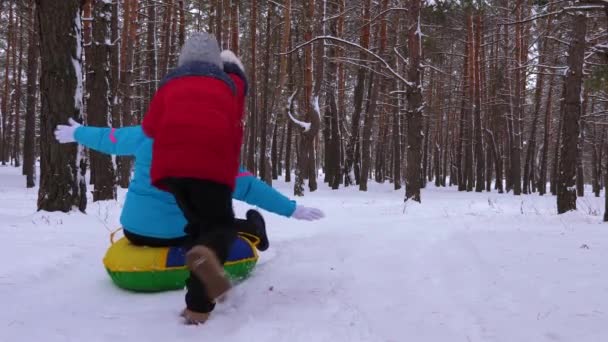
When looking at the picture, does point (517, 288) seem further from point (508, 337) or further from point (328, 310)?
point (328, 310)

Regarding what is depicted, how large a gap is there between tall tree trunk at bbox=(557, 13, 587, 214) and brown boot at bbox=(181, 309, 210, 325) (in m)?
8.73

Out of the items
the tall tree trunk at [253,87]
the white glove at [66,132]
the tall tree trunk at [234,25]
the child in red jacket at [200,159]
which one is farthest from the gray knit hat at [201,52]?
the tall tree trunk at [253,87]

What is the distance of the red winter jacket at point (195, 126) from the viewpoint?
2406 mm

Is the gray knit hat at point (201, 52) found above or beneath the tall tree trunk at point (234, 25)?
beneath

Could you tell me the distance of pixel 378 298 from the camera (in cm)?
295

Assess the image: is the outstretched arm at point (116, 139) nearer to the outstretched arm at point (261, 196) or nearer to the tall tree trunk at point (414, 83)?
the outstretched arm at point (261, 196)

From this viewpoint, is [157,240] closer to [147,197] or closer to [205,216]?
[147,197]

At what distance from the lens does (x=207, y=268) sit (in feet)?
7.49

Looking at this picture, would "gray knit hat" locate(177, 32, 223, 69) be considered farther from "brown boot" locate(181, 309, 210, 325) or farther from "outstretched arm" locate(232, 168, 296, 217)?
"brown boot" locate(181, 309, 210, 325)

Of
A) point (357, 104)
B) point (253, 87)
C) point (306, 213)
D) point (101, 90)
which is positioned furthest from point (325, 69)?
point (306, 213)

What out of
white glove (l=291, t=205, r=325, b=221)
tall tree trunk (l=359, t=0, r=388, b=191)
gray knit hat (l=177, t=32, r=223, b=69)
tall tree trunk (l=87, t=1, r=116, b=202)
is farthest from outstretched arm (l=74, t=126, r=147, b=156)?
tall tree trunk (l=359, t=0, r=388, b=191)

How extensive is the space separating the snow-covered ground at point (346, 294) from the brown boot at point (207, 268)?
0.23 meters

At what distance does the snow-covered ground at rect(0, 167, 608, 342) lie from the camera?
236 centimetres

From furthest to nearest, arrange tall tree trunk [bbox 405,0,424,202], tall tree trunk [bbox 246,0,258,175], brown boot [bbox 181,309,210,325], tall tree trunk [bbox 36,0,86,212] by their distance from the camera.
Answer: tall tree trunk [bbox 246,0,258,175]
tall tree trunk [bbox 405,0,424,202]
tall tree trunk [bbox 36,0,86,212]
brown boot [bbox 181,309,210,325]
